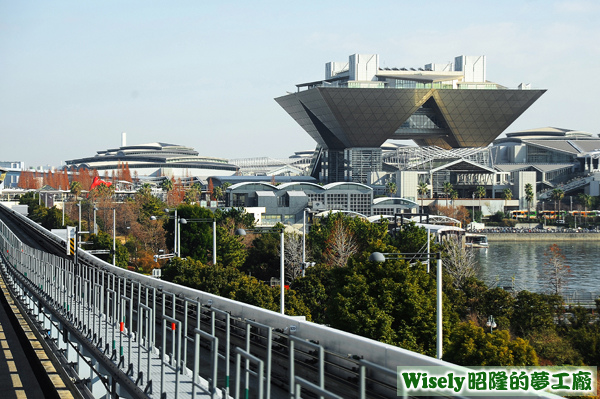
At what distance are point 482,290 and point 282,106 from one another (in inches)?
5630

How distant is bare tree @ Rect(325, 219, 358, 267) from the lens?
207 feet

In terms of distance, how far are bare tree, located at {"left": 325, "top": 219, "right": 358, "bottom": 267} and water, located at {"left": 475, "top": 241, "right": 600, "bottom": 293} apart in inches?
523

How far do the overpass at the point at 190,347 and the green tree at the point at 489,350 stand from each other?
9.26 meters

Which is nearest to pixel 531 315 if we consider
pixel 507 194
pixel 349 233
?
pixel 349 233

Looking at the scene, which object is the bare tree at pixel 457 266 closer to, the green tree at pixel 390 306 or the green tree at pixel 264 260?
the green tree at pixel 264 260

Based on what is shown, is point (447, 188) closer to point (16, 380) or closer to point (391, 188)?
point (391, 188)

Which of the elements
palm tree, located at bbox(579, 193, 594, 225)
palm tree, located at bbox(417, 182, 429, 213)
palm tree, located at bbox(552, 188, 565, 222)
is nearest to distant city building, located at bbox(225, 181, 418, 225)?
palm tree, located at bbox(417, 182, 429, 213)

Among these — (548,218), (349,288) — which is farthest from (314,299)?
(548,218)

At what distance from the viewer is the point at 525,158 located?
648 feet

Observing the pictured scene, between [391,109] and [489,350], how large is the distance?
140 m

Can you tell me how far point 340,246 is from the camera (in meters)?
63.7

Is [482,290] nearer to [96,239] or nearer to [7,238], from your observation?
[7,238]

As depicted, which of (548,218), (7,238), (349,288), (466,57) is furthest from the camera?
(466,57)

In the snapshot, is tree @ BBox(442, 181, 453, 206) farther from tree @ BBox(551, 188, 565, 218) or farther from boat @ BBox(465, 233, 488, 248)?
boat @ BBox(465, 233, 488, 248)
